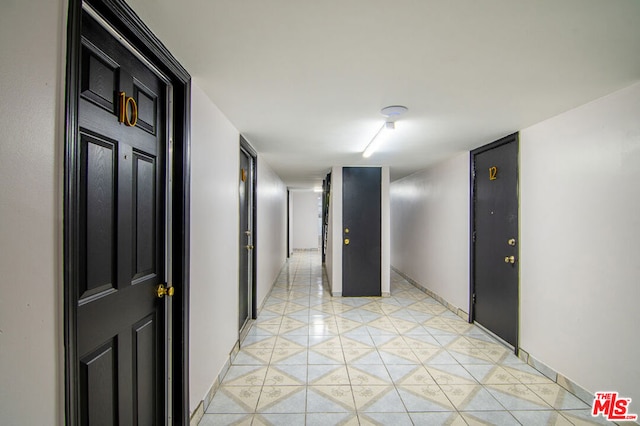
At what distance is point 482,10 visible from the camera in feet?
4.30

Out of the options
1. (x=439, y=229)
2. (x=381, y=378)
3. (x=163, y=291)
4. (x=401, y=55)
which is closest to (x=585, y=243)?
(x=381, y=378)

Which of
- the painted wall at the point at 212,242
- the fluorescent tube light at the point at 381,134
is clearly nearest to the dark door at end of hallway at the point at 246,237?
the painted wall at the point at 212,242

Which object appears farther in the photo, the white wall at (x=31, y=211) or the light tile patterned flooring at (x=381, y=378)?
the light tile patterned flooring at (x=381, y=378)

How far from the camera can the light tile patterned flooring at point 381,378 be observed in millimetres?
2266

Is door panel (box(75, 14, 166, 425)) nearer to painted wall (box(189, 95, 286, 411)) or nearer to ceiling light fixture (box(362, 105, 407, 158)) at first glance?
painted wall (box(189, 95, 286, 411))

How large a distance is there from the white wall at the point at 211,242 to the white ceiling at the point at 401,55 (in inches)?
10.3

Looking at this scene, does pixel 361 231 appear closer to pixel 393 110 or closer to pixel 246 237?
pixel 246 237

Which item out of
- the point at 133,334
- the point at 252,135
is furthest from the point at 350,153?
the point at 133,334

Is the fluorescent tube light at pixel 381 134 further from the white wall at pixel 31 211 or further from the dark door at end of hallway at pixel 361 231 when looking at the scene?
the white wall at pixel 31 211

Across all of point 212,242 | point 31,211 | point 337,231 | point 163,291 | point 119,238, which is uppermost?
point 31,211

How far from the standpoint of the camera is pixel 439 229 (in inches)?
207

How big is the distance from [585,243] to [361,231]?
3.54 meters

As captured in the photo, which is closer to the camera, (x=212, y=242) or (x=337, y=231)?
(x=212, y=242)

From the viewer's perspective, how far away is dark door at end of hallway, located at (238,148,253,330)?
379 cm
